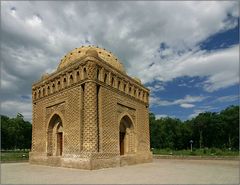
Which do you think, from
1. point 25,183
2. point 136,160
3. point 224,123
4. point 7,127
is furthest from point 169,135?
point 25,183

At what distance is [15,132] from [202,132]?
120 ft

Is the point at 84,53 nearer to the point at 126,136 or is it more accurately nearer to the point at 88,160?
the point at 126,136

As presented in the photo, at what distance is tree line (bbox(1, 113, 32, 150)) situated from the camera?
162 ft

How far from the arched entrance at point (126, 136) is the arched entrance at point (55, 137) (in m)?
3.85

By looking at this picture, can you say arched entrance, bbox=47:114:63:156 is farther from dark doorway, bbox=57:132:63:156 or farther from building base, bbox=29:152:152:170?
A: building base, bbox=29:152:152:170

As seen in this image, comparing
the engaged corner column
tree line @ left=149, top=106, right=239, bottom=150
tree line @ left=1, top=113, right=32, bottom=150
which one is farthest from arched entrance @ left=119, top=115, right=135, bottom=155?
tree line @ left=149, top=106, right=239, bottom=150

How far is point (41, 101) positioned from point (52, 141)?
9.51 feet

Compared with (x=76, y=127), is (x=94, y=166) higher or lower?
lower

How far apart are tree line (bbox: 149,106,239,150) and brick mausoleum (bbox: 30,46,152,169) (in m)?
36.8

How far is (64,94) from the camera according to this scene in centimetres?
1597

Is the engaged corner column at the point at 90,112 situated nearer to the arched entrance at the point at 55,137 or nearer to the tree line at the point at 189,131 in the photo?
the arched entrance at the point at 55,137

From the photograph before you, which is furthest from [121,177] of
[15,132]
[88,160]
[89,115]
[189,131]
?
[189,131]

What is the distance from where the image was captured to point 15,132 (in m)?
50.2

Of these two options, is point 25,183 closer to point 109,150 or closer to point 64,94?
point 109,150
